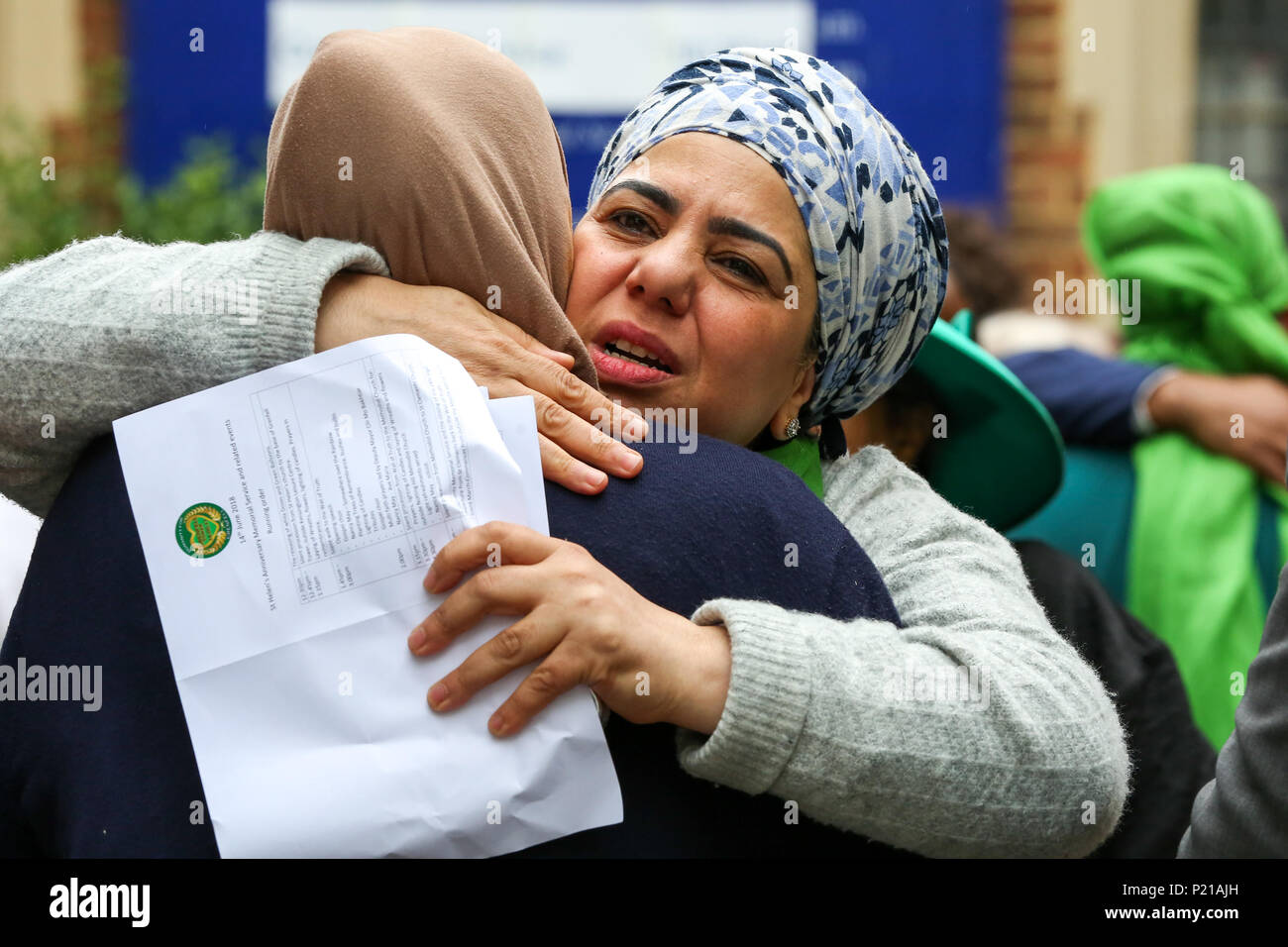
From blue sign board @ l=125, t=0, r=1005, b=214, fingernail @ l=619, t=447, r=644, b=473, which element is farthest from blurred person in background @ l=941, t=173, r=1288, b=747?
blue sign board @ l=125, t=0, r=1005, b=214

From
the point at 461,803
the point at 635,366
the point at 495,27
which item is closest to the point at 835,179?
the point at 635,366

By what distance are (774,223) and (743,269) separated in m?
0.07

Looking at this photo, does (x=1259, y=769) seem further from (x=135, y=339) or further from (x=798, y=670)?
(x=135, y=339)

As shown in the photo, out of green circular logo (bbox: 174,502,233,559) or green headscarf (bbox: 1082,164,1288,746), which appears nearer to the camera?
green circular logo (bbox: 174,502,233,559)

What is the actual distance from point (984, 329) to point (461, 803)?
10.1ft

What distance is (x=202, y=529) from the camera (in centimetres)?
125

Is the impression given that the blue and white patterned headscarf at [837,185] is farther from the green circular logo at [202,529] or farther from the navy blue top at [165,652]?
the green circular logo at [202,529]

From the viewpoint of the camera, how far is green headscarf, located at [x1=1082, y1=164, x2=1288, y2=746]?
9.53 ft

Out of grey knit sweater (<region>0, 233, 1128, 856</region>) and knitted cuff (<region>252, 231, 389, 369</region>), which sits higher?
knitted cuff (<region>252, 231, 389, 369</region>)

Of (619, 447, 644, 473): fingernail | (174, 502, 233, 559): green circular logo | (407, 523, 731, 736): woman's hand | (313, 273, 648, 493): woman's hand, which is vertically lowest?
(407, 523, 731, 736): woman's hand

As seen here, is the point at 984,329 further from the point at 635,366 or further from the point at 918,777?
the point at 918,777

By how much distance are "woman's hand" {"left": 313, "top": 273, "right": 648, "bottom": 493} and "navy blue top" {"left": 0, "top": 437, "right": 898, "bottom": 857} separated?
0.23 ft

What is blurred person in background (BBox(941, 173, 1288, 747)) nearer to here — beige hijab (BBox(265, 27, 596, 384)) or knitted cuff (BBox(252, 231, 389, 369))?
beige hijab (BBox(265, 27, 596, 384))
